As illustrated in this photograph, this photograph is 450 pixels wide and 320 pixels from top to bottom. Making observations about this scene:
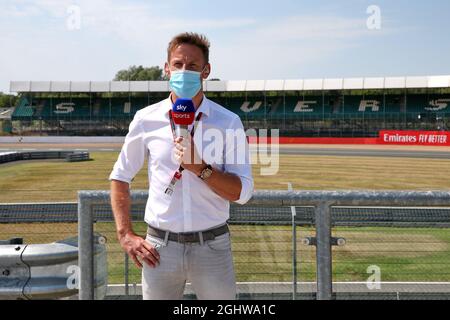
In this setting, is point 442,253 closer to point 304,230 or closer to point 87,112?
point 304,230

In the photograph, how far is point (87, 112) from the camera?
5953cm

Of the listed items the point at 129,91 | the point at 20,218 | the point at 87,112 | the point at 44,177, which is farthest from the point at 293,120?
the point at 20,218

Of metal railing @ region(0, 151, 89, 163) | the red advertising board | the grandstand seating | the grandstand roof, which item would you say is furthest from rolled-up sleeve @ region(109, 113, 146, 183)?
the grandstand roof

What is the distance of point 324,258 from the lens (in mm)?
2893

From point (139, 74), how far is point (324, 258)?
113833 millimetres

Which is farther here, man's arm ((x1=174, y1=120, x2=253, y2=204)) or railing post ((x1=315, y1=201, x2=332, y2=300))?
railing post ((x1=315, y1=201, x2=332, y2=300))

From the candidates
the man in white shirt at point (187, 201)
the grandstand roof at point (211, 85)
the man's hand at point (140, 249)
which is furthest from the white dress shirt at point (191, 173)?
the grandstand roof at point (211, 85)

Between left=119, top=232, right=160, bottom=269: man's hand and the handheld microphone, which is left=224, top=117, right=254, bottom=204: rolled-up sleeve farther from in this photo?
left=119, top=232, right=160, bottom=269: man's hand

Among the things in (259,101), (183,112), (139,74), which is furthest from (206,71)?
(139,74)

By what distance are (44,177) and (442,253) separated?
18341 mm

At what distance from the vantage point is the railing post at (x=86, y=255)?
2.85m

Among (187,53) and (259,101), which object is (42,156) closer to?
(187,53)

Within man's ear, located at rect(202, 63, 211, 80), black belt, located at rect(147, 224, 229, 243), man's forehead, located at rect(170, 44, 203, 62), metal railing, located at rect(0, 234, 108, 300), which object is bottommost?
metal railing, located at rect(0, 234, 108, 300)

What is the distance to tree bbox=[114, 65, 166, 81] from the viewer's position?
4414 inches
